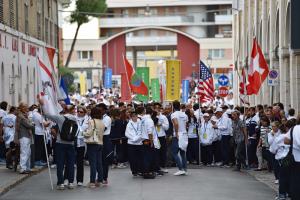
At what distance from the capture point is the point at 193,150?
27812 millimetres

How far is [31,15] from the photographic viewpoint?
43.2 meters

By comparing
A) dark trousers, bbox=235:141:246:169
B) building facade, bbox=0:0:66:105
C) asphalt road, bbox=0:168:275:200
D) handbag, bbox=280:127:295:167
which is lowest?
asphalt road, bbox=0:168:275:200

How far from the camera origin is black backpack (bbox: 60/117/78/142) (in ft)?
62.1

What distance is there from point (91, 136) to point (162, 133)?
497cm

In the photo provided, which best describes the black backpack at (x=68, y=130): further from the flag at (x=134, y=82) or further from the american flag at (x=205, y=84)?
the flag at (x=134, y=82)

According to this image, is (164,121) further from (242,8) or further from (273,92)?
(242,8)

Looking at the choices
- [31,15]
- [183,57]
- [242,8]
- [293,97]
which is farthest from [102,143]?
[183,57]

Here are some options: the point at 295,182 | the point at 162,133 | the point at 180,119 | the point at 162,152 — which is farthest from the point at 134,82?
the point at 295,182

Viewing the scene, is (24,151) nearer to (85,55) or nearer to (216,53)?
(216,53)

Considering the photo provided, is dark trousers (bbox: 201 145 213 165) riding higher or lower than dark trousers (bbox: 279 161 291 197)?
lower

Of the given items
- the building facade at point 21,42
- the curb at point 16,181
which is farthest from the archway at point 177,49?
the curb at point 16,181

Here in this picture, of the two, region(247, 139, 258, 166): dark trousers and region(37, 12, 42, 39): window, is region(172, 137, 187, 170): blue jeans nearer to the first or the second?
region(247, 139, 258, 166): dark trousers

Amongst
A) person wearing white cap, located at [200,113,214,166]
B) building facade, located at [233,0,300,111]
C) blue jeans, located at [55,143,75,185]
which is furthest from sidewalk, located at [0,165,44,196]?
building facade, located at [233,0,300,111]

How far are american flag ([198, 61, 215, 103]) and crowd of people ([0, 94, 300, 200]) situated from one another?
81 cm
